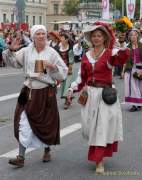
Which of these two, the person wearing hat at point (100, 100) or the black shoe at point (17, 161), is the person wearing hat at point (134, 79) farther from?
the black shoe at point (17, 161)

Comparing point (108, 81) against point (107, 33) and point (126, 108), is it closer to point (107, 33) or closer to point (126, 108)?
point (107, 33)

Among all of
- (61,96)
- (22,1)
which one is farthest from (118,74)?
(61,96)

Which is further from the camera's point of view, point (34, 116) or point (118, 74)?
point (118, 74)

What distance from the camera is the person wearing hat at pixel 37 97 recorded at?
267 inches

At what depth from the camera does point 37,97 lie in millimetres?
6809

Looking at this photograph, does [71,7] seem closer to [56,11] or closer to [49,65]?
[56,11]

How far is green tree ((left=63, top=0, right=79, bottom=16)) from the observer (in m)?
115

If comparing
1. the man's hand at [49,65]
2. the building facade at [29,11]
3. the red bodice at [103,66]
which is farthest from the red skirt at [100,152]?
the building facade at [29,11]

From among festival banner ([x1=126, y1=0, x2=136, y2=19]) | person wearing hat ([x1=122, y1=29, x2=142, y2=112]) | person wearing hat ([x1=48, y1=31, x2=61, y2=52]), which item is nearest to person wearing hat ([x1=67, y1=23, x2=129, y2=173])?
person wearing hat ([x1=122, y1=29, x2=142, y2=112])

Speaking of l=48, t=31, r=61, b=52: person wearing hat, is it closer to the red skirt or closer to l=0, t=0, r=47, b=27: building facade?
the red skirt

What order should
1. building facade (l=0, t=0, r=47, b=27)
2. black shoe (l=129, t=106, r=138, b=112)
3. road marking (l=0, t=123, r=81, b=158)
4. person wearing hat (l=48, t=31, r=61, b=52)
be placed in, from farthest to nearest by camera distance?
building facade (l=0, t=0, r=47, b=27), person wearing hat (l=48, t=31, r=61, b=52), black shoe (l=129, t=106, r=138, b=112), road marking (l=0, t=123, r=81, b=158)

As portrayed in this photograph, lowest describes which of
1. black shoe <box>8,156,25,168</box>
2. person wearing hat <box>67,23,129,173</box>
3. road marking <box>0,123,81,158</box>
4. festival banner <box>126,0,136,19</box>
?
road marking <box>0,123,81,158</box>

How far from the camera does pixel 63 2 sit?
412ft

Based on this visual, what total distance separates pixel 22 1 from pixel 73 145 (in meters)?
14.3
